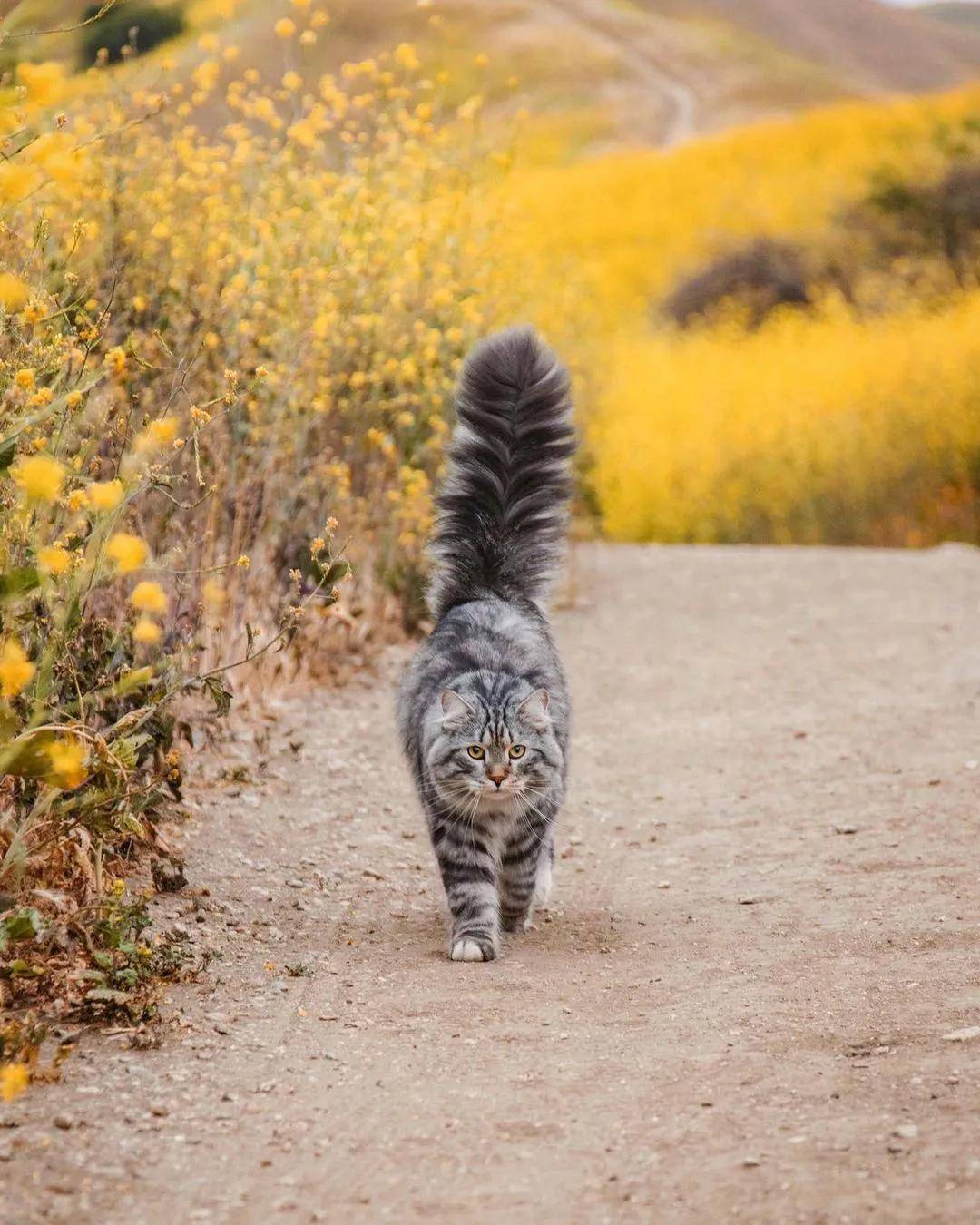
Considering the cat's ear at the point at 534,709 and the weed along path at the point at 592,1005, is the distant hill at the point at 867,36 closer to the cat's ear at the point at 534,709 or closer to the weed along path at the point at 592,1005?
the weed along path at the point at 592,1005

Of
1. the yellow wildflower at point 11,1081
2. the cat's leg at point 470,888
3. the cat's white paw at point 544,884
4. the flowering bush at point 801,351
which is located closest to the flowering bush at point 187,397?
the yellow wildflower at point 11,1081

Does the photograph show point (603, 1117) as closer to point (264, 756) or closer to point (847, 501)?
point (264, 756)

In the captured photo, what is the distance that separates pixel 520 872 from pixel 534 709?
1.78 ft

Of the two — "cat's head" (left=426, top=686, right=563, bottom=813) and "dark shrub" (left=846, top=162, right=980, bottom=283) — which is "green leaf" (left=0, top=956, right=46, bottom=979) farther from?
"dark shrub" (left=846, top=162, right=980, bottom=283)

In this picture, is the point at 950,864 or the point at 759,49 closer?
the point at 950,864

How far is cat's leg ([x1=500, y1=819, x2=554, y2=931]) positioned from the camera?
199 inches

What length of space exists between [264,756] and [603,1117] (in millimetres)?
3337

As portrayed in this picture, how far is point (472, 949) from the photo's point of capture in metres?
4.73

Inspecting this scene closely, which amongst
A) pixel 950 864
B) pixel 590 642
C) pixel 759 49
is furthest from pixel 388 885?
pixel 759 49

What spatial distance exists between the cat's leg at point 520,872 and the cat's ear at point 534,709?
1.17ft

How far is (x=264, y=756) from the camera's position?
21.6 feet

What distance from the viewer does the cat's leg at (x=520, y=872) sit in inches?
199

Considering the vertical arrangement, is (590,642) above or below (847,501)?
above

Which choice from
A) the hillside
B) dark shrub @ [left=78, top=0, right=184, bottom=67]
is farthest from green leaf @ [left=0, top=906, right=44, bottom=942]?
the hillside
